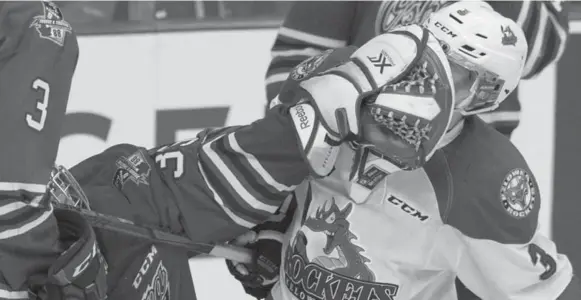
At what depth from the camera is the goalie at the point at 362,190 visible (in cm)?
133

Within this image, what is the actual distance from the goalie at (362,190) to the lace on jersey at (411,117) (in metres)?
0.01

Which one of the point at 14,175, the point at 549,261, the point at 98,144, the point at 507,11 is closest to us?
the point at 14,175

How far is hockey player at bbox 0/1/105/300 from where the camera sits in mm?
1160

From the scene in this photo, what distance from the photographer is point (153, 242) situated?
1.43m

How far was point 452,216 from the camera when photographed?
1.38 m

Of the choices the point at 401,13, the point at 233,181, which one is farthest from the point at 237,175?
the point at 401,13

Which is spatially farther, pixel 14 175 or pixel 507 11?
pixel 507 11

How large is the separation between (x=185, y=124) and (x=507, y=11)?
846 millimetres

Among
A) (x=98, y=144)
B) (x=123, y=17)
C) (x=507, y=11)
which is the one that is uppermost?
(x=507, y=11)

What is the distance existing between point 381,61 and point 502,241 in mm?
263

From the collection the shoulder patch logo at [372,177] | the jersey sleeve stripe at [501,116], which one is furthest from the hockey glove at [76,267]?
the jersey sleeve stripe at [501,116]

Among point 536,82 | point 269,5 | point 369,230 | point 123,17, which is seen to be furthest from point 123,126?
point 369,230

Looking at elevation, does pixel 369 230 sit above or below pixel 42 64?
below

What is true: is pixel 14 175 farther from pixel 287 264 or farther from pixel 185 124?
pixel 185 124
